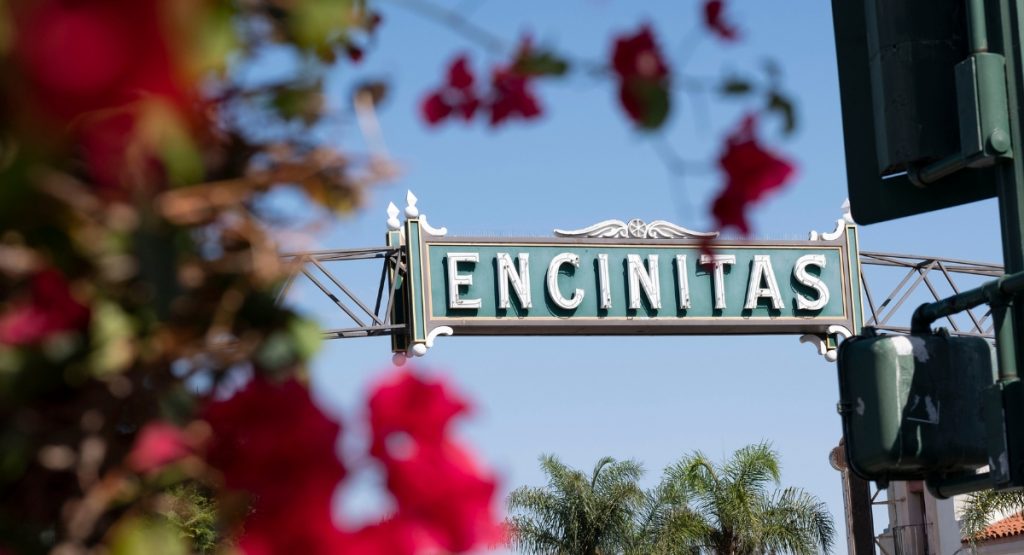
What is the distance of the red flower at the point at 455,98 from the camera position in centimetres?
179

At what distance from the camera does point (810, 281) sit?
23.4 metres

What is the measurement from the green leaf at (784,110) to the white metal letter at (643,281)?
20.7 metres

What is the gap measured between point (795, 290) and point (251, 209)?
22.6 metres

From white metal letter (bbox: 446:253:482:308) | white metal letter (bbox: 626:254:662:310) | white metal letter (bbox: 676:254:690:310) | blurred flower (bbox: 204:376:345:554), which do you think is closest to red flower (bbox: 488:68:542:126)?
blurred flower (bbox: 204:376:345:554)

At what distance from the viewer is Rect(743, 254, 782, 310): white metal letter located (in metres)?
22.9

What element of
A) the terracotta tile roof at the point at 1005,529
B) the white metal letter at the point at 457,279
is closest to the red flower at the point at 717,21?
the white metal letter at the point at 457,279

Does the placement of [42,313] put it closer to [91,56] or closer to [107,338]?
[107,338]

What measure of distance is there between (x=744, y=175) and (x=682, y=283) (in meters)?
21.2

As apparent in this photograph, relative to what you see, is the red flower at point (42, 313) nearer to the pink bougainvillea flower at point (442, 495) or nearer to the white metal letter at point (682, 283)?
the pink bougainvillea flower at point (442, 495)

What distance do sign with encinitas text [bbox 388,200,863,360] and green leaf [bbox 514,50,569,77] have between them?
1966cm

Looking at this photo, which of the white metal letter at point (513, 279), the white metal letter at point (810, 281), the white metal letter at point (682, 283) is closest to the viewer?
the white metal letter at point (513, 279)

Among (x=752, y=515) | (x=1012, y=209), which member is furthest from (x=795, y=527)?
(x=1012, y=209)

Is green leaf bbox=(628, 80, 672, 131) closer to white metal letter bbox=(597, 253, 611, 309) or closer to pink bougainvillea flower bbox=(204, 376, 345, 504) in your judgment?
pink bougainvillea flower bbox=(204, 376, 345, 504)

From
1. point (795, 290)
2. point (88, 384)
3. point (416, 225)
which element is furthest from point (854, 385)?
point (795, 290)
